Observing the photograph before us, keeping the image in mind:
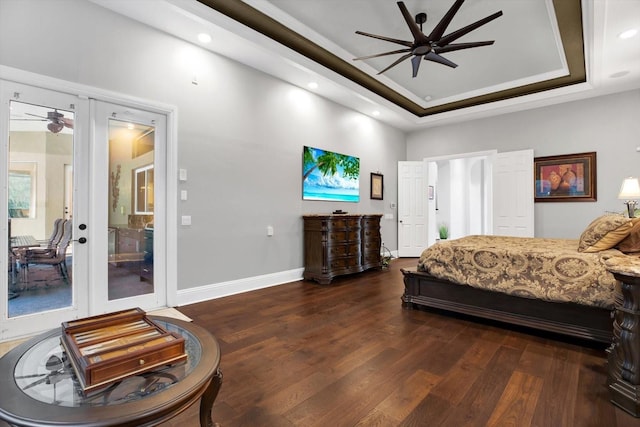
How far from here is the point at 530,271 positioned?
2.75 m

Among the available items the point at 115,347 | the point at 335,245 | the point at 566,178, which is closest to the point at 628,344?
the point at 115,347

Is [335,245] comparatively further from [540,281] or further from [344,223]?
[540,281]

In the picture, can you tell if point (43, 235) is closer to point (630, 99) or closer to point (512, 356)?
point (512, 356)

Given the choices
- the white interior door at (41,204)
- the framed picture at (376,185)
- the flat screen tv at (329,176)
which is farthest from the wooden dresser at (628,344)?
the framed picture at (376,185)

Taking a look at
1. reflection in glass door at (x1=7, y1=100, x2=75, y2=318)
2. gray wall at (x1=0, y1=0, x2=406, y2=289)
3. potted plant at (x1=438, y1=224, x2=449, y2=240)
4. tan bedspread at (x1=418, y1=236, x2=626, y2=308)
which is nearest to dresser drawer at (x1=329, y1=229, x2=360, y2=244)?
gray wall at (x1=0, y1=0, x2=406, y2=289)

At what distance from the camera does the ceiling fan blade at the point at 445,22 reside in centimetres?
297

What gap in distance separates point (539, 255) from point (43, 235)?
4.41 metres

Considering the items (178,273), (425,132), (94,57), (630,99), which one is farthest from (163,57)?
(630,99)

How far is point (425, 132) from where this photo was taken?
751 cm

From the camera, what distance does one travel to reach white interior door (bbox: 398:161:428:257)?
7289 mm

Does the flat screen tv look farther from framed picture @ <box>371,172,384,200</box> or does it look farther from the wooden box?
the wooden box

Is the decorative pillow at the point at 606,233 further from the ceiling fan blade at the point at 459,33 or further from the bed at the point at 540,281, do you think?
the ceiling fan blade at the point at 459,33

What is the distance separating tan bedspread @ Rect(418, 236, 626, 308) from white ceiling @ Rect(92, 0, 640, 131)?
2.60 metres

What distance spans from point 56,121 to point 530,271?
14.7ft
